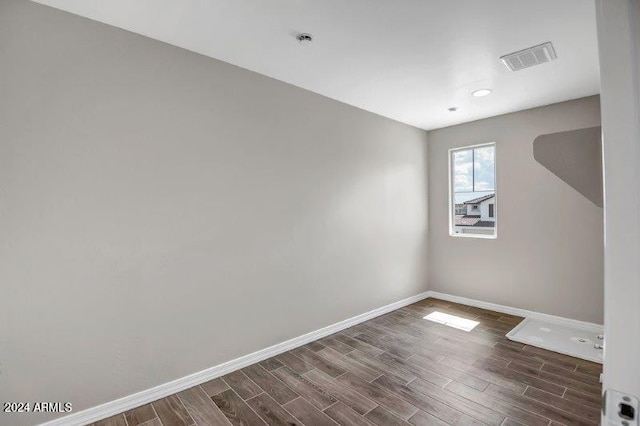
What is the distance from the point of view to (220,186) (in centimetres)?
264

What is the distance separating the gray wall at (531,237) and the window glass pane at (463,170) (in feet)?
0.54

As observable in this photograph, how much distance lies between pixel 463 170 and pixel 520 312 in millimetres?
2137

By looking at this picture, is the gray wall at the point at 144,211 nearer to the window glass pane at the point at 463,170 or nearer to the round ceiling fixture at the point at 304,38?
the round ceiling fixture at the point at 304,38

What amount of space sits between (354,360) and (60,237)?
Result: 253cm

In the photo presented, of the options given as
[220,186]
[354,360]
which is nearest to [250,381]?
[354,360]

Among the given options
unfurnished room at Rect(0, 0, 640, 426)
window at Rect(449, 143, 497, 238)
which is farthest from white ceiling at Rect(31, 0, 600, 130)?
window at Rect(449, 143, 497, 238)

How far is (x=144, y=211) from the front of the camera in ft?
7.43

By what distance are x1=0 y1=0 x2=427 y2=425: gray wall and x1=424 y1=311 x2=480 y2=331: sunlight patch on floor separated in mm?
1423

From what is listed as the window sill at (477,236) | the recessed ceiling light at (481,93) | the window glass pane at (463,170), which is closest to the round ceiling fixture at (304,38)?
the recessed ceiling light at (481,93)

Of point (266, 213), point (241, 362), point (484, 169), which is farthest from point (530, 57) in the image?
point (241, 362)

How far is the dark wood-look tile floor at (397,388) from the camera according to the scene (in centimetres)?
207

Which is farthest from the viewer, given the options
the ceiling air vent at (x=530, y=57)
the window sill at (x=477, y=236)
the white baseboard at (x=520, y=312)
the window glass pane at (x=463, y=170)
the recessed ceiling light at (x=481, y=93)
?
the window glass pane at (x=463, y=170)

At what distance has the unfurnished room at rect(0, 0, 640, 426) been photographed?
6.34 feet

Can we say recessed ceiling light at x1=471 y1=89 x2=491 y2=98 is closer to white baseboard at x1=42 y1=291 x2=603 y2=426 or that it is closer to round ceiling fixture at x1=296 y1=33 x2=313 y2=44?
round ceiling fixture at x1=296 y1=33 x2=313 y2=44
